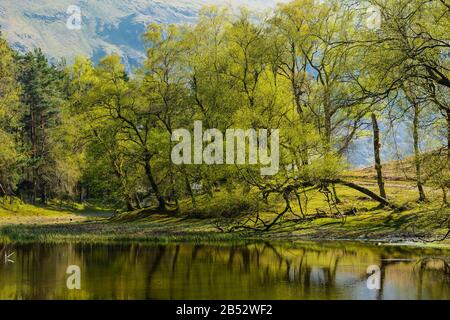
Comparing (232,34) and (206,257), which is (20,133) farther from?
(206,257)

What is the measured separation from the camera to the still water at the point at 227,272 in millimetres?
19703

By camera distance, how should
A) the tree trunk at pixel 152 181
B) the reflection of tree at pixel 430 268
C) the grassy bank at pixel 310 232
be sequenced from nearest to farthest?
the reflection of tree at pixel 430 268 < the grassy bank at pixel 310 232 < the tree trunk at pixel 152 181

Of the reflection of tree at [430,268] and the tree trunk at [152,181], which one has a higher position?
the tree trunk at [152,181]

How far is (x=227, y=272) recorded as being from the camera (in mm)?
24328

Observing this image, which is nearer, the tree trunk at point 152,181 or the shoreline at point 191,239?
the shoreline at point 191,239

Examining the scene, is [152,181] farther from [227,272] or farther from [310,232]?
[227,272]

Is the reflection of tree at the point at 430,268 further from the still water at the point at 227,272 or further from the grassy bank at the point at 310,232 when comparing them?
the grassy bank at the point at 310,232

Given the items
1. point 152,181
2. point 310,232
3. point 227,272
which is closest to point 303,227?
point 310,232

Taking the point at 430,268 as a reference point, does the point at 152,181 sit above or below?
above

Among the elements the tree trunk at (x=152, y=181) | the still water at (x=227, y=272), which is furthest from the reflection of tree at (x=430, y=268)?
the tree trunk at (x=152, y=181)

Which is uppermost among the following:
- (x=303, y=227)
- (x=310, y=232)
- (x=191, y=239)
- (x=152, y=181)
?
(x=152, y=181)

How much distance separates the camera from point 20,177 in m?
79.6

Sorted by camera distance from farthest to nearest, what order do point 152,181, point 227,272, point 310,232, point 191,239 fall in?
point 152,181 → point 310,232 → point 191,239 → point 227,272

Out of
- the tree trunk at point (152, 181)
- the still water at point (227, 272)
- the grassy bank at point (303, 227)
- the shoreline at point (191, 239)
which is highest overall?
the tree trunk at point (152, 181)
